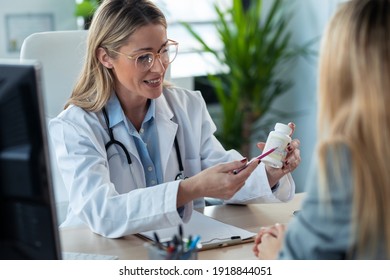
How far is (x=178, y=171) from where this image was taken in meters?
2.36

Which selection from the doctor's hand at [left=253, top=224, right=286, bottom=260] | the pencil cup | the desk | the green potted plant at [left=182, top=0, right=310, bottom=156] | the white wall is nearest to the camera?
the pencil cup

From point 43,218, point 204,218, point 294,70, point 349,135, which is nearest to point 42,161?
point 43,218

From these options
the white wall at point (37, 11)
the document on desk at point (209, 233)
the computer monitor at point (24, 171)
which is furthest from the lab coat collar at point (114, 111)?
the white wall at point (37, 11)

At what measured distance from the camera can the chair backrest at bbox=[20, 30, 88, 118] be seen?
2469 millimetres

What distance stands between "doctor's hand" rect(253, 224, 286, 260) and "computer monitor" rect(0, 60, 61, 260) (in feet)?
1.78

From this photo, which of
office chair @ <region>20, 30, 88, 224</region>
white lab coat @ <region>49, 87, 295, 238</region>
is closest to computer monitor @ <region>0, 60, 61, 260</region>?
white lab coat @ <region>49, 87, 295, 238</region>

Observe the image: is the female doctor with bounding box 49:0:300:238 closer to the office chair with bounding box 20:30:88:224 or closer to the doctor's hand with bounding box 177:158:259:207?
the doctor's hand with bounding box 177:158:259:207

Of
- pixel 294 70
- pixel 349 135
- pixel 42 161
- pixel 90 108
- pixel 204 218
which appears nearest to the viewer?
pixel 349 135

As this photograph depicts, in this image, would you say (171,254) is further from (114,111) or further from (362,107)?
(114,111)

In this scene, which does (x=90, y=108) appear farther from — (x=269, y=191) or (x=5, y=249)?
(x=5, y=249)

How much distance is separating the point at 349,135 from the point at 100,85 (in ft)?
4.35

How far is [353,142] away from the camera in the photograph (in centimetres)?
109

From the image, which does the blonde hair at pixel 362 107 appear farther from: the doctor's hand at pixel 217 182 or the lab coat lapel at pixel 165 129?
the lab coat lapel at pixel 165 129
